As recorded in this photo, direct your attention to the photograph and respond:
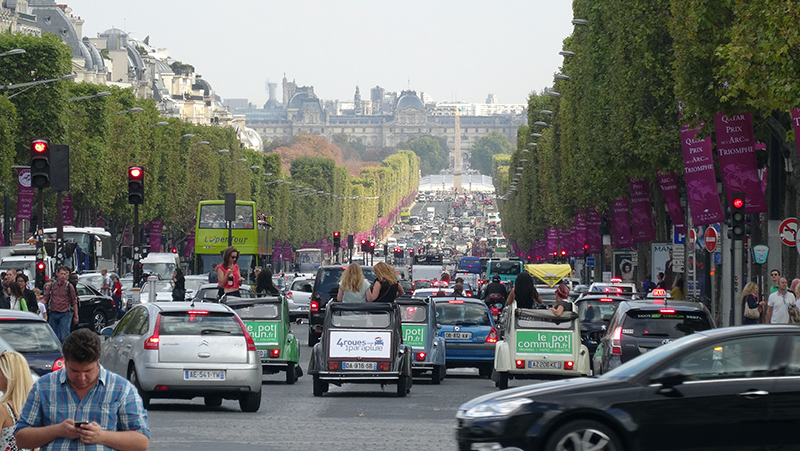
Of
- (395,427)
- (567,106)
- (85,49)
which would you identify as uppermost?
(85,49)

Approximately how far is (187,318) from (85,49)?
116434 millimetres

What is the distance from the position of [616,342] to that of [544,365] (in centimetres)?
310

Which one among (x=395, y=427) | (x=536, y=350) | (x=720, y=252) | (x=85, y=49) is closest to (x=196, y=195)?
(x=85, y=49)

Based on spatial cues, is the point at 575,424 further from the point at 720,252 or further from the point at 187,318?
the point at 720,252

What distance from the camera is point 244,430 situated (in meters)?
16.5

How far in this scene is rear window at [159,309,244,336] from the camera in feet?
61.9

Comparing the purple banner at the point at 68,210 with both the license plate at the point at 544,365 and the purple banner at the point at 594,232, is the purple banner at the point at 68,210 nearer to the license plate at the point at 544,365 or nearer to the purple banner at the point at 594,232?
the purple banner at the point at 594,232

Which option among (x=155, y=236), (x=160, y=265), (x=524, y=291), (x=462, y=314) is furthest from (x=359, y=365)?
(x=155, y=236)

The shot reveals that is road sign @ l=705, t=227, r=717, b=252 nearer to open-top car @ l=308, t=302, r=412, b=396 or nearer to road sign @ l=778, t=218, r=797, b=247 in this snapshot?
road sign @ l=778, t=218, r=797, b=247

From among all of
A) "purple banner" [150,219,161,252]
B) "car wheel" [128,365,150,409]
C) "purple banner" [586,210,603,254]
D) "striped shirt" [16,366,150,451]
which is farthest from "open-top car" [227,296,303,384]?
"purple banner" [150,219,161,252]

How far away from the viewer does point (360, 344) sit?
2125 cm

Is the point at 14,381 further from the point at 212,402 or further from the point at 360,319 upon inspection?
the point at 360,319

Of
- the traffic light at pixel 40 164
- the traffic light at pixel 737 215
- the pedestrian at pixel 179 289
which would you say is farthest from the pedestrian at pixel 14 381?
the pedestrian at pixel 179 289

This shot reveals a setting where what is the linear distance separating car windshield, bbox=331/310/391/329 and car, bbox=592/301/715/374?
303 cm
